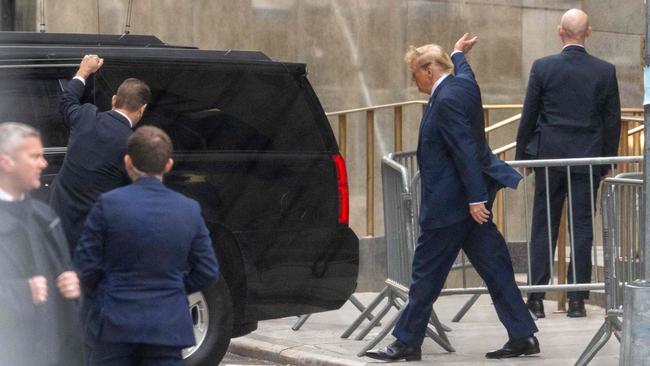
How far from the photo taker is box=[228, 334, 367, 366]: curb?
8.18m

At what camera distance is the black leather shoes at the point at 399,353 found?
7.91m

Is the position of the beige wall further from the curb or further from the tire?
the tire

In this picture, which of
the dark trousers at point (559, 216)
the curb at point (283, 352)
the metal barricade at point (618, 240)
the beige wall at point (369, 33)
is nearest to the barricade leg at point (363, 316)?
the curb at point (283, 352)

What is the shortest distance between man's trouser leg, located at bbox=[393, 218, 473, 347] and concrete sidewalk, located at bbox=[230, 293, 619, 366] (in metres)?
0.25

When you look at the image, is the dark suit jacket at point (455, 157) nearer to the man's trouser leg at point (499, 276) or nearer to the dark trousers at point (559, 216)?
the man's trouser leg at point (499, 276)

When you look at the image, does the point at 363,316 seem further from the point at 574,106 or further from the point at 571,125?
the point at 574,106

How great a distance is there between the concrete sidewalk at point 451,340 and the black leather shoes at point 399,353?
0.15 feet

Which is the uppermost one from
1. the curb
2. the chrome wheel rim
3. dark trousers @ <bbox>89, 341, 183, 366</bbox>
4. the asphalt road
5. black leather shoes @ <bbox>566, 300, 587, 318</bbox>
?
dark trousers @ <bbox>89, 341, 183, 366</bbox>

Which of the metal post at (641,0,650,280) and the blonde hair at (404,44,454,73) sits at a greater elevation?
the blonde hair at (404,44,454,73)

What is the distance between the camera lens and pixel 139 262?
5039 millimetres

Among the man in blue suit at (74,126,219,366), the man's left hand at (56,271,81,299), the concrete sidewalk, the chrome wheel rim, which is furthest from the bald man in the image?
the man's left hand at (56,271,81,299)

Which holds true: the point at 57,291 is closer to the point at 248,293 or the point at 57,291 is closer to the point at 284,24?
the point at 248,293

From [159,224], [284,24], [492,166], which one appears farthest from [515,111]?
[159,224]

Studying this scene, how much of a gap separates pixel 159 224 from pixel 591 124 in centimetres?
484
